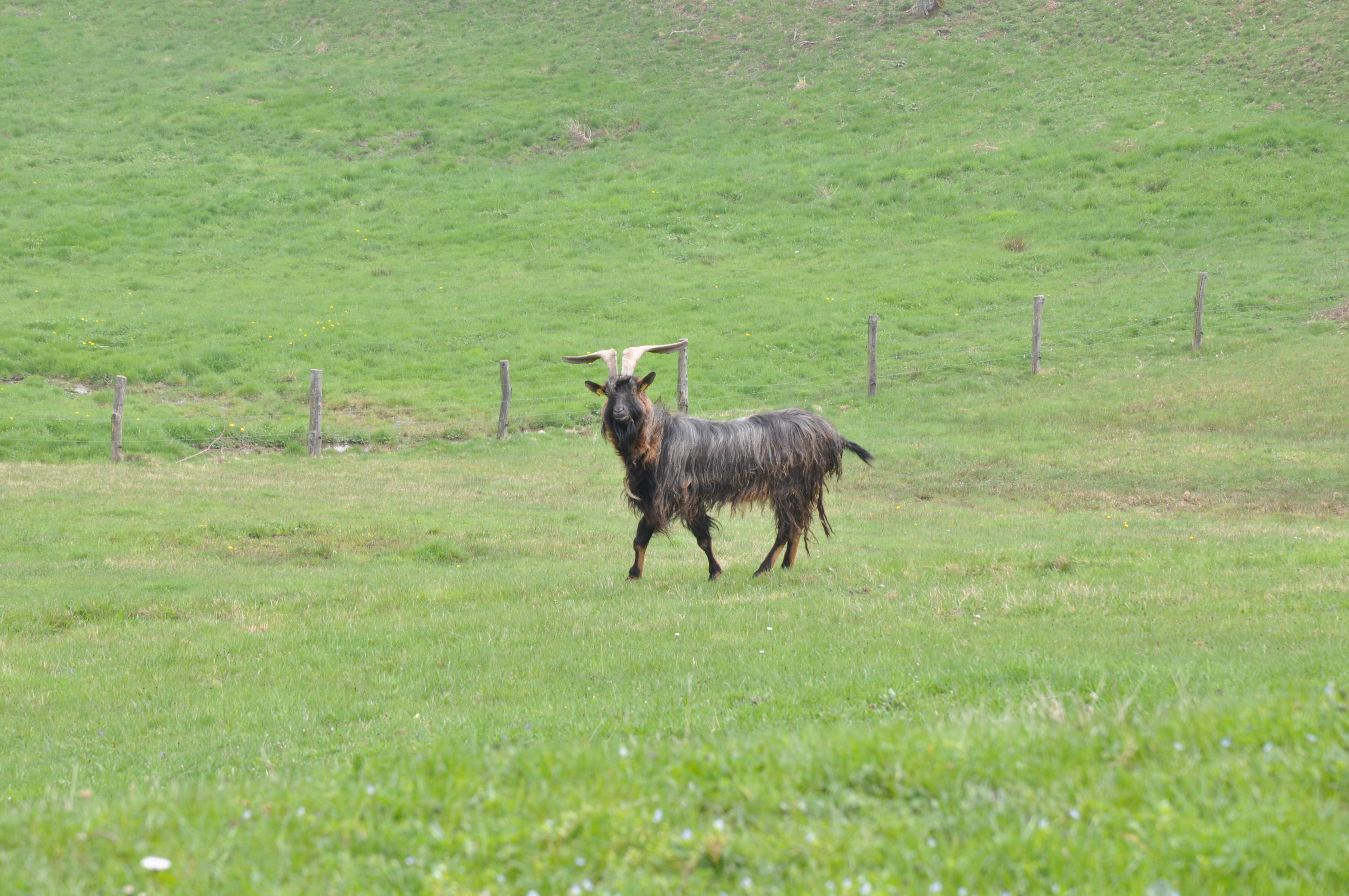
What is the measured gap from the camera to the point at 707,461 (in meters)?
13.1

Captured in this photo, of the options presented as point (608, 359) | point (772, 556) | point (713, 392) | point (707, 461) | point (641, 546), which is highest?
point (608, 359)

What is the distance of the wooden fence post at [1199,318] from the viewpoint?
29328 millimetres

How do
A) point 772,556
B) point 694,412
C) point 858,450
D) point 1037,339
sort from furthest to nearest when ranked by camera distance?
point 1037,339 < point 694,412 < point 858,450 < point 772,556

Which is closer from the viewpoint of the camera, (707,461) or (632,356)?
(632,356)

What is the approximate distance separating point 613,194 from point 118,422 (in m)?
24.8

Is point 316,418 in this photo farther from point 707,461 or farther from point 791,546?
point 791,546

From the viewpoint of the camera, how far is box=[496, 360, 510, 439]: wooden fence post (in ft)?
87.2

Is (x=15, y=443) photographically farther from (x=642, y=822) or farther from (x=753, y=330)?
(x=642, y=822)

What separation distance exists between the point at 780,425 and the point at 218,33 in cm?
5604

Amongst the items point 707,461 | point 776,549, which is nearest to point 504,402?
point 707,461

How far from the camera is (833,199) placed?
43.5 meters

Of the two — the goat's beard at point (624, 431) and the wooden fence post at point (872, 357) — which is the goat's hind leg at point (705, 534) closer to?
the goat's beard at point (624, 431)

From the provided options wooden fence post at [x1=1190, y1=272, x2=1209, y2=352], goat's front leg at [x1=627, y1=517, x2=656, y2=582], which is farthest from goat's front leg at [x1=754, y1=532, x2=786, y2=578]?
wooden fence post at [x1=1190, y1=272, x2=1209, y2=352]

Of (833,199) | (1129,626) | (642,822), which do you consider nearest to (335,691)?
(642,822)
